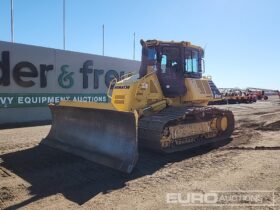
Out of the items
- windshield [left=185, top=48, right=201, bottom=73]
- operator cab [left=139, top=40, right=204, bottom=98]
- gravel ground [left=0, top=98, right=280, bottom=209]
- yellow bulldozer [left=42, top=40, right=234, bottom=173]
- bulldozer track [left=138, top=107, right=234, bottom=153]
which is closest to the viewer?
gravel ground [left=0, top=98, right=280, bottom=209]

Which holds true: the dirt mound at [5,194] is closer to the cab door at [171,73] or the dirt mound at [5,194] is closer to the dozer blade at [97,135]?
the dozer blade at [97,135]

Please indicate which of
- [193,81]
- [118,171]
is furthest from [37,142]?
[193,81]

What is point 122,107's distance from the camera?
8711 millimetres

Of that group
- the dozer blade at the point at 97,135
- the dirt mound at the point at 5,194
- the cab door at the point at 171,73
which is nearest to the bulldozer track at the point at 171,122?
the cab door at the point at 171,73

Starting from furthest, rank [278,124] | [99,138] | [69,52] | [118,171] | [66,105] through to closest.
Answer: [69,52] → [278,124] → [66,105] → [99,138] → [118,171]

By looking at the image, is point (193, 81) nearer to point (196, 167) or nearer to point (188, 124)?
point (188, 124)

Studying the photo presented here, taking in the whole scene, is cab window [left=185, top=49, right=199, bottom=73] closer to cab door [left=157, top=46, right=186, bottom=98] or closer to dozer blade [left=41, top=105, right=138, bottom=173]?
cab door [left=157, top=46, right=186, bottom=98]

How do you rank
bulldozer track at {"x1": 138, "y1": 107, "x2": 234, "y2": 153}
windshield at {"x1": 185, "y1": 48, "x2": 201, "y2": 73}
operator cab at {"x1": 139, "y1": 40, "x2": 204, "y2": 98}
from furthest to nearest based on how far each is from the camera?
1. windshield at {"x1": 185, "y1": 48, "x2": 201, "y2": 73}
2. operator cab at {"x1": 139, "y1": 40, "x2": 204, "y2": 98}
3. bulldozer track at {"x1": 138, "y1": 107, "x2": 234, "y2": 153}

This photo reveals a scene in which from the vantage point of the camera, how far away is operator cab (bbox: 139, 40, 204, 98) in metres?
9.12

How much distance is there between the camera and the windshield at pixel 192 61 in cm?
954

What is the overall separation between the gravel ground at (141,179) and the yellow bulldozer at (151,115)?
0.39 meters

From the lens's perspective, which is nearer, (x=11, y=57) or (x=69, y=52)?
(x=11, y=57)

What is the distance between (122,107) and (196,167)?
8.95 ft

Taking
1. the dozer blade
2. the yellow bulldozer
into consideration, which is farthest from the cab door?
the dozer blade
